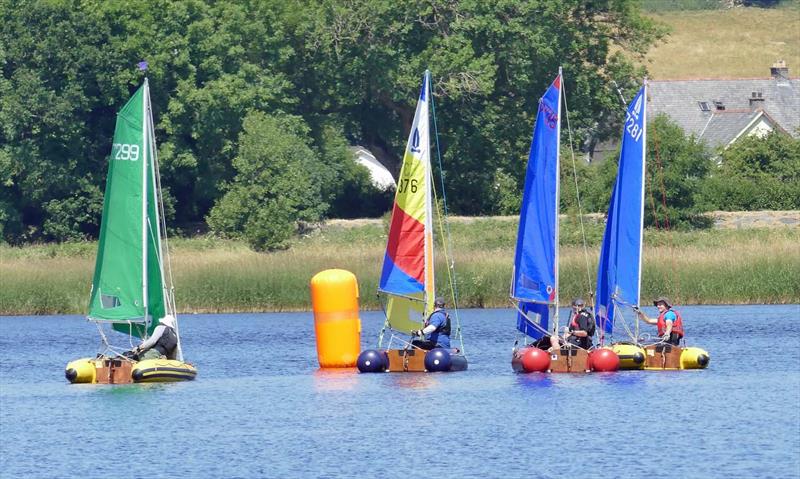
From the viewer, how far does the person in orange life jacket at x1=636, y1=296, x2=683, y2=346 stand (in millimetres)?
37000

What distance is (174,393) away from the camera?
118 ft

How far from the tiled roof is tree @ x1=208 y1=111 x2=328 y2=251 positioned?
30296 mm

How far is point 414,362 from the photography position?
3678cm

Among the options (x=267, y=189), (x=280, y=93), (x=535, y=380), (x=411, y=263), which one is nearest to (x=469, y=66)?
(x=280, y=93)

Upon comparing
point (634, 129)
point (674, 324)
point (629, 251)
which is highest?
point (634, 129)

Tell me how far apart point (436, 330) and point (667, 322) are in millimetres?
4829

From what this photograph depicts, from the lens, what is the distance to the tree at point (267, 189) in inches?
2717

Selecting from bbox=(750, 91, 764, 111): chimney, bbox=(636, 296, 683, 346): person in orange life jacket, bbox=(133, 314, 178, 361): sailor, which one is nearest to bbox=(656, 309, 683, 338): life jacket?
bbox=(636, 296, 683, 346): person in orange life jacket

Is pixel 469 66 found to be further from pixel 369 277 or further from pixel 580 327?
pixel 580 327

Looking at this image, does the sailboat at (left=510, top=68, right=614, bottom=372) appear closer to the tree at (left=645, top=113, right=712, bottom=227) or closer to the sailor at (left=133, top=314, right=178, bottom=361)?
the sailor at (left=133, top=314, right=178, bottom=361)

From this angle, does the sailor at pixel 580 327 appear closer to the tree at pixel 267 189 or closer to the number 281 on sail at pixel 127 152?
the number 281 on sail at pixel 127 152

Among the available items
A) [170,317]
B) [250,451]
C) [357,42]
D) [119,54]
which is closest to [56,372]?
[170,317]

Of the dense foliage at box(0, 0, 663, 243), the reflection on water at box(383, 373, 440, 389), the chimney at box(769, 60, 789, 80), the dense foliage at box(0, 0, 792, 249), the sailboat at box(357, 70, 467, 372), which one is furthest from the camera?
the chimney at box(769, 60, 789, 80)

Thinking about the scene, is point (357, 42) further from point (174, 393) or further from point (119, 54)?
point (174, 393)
